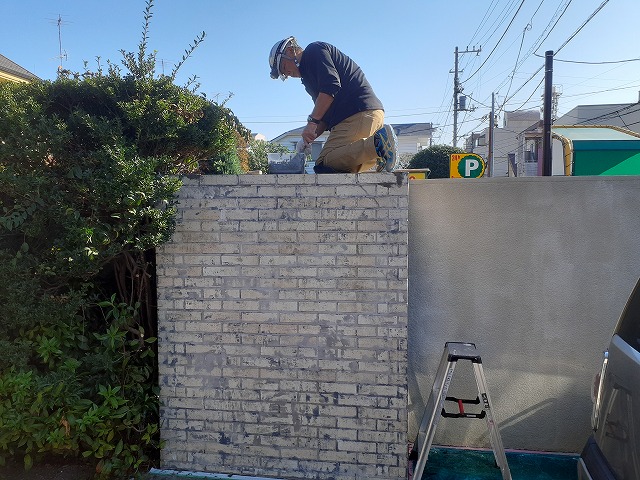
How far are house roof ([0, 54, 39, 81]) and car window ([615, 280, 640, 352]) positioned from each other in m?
13.3

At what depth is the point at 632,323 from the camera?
2.53 m

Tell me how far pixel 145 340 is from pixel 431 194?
7.59ft

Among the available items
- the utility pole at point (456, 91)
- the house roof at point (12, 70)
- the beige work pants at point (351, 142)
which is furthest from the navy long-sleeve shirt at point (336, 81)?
the utility pole at point (456, 91)

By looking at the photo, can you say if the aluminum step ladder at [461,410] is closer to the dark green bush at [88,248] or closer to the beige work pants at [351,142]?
the beige work pants at [351,142]

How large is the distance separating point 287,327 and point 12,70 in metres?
12.8

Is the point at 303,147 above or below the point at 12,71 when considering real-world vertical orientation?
below

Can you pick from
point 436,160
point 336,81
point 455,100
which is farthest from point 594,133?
point 455,100

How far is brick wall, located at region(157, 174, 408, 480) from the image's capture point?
11.5 ft

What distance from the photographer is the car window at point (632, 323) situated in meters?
2.45

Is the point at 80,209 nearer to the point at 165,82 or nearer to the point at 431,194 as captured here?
the point at 165,82

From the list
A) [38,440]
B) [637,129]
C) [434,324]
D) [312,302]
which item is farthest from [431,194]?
[637,129]

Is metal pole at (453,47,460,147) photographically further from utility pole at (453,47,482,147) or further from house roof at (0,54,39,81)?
house roof at (0,54,39,81)

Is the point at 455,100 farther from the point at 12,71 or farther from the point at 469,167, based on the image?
the point at 12,71

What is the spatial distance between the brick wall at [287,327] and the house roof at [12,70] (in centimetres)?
1109
